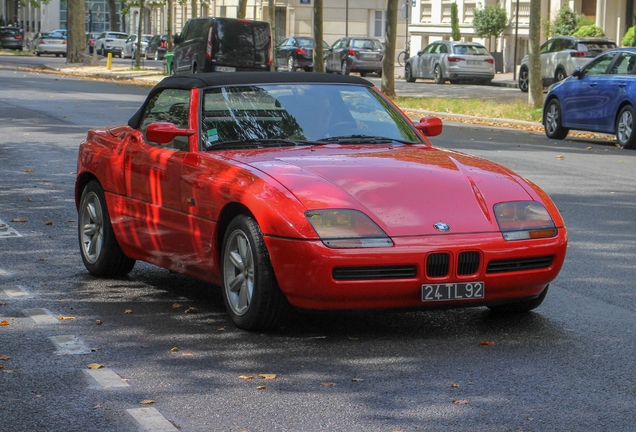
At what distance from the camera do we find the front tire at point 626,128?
19203 millimetres

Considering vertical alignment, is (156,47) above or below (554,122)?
above

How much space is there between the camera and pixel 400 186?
646cm

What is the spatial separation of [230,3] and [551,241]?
8253 cm

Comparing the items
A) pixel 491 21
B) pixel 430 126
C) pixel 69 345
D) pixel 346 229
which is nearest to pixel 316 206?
pixel 346 229

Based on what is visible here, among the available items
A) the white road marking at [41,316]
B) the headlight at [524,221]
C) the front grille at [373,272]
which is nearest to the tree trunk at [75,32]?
the white road marking at [41,316]

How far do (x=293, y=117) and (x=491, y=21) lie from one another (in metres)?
46.3

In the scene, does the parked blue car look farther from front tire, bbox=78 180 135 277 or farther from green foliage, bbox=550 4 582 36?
green foliage, bbox=550 4 582 36

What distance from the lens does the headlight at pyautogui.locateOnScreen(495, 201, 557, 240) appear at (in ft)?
21.1

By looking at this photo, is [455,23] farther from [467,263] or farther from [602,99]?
[467,263]

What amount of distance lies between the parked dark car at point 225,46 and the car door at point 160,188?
84.2 feet

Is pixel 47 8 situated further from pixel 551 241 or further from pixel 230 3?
pixel 551 241

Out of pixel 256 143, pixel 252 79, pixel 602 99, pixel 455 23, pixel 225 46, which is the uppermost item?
pixel 455 23

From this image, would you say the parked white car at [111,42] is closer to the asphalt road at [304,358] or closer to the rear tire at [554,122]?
the rear tire at [554,122]

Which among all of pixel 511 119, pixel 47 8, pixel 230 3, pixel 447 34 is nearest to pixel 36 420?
pixel 511 119
